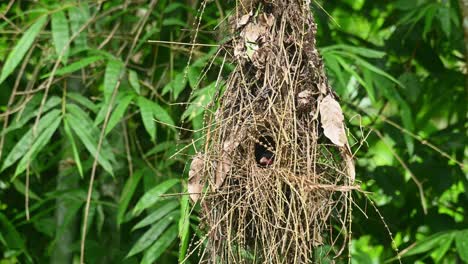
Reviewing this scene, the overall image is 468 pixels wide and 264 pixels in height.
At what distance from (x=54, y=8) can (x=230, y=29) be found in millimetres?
1030

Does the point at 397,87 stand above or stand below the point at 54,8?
below

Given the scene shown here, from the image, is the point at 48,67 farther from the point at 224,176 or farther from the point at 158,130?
the point at 224,176

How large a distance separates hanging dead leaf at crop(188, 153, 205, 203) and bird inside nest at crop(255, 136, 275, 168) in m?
0.11

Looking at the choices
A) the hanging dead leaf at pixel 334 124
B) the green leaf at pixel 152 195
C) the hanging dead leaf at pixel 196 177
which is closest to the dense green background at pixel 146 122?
the green leaf at pixel 152 195

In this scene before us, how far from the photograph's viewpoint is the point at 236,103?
1.84 metres

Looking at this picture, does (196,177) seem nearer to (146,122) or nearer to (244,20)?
(244,20)

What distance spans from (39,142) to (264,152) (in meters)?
1.00

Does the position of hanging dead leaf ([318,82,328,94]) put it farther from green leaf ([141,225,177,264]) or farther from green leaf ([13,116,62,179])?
green leaf ([13,116,62,179])

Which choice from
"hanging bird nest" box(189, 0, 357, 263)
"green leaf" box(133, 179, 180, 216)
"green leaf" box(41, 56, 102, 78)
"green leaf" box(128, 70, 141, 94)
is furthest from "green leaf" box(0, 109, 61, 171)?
"hanging bird nest" box(189, 0, 357, 263)

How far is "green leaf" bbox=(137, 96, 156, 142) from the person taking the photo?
254cm

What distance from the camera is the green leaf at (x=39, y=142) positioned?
2565mm

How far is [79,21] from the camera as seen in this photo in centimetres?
284

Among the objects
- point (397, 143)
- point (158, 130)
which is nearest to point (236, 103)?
point (158, 130)

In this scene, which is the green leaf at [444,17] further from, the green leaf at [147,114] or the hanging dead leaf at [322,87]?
the hanging dead leaf at [322,87]
